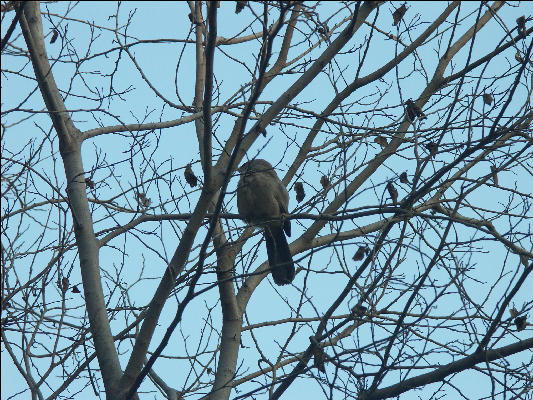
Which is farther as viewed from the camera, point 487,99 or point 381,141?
point 381,141

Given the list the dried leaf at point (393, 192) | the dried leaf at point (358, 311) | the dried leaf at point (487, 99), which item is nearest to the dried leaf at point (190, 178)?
the dried leaf at point (393, 192)

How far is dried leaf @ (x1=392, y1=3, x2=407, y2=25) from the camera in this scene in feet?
16.4

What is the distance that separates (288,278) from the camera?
17.9ft

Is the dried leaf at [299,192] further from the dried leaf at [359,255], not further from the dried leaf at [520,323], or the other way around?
the dried leaf at [520,323]

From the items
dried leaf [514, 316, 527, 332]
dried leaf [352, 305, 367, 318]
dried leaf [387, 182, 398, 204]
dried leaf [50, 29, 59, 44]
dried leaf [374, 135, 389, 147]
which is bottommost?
dried leaf [514, 316, 527, 332]

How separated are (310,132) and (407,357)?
246cm

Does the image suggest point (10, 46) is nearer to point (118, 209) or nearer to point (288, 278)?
point (118, 209)

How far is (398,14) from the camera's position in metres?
5.00

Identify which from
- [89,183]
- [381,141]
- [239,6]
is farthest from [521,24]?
[89,183]

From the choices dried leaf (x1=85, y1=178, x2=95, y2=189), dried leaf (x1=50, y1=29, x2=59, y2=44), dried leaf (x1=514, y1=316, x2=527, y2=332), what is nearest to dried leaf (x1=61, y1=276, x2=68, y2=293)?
dried leaf (x1=85, y1=178, x2=95, y2=189)

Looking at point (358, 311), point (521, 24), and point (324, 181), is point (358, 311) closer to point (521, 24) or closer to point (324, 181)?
point (324, 181)

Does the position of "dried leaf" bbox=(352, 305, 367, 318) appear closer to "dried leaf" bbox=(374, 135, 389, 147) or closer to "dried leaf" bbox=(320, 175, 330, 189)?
"dried leaf" bbox=(320, 175, 330, 189)

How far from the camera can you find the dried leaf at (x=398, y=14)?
5.00 meters

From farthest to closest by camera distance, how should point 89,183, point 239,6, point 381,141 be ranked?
point 381,141 < point 89,183 < point 239,6
